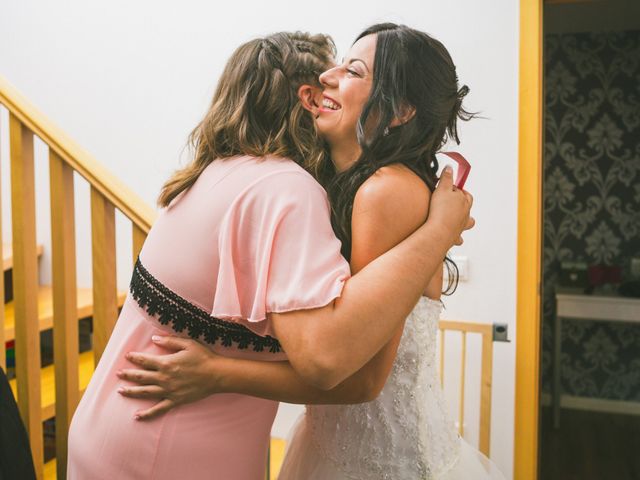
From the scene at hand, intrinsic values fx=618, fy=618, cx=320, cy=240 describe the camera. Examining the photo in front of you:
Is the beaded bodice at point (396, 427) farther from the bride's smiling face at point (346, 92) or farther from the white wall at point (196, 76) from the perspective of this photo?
the white wall at point (196, 76)

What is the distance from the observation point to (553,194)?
13.8 feet

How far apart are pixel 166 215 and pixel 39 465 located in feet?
3.82

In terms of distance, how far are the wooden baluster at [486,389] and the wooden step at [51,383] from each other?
1.44 meters

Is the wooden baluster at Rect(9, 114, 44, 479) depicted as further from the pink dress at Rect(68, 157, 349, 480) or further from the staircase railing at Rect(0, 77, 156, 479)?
the pink dress at Rect(68, 157, 349, 480)

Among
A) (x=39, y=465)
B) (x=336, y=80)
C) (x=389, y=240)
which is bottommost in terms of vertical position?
(x=39, y=465)

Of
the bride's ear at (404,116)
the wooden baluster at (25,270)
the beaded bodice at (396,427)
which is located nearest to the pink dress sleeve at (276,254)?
the bride's ear at (404,116)

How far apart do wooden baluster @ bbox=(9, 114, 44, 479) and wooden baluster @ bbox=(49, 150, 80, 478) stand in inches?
2.4

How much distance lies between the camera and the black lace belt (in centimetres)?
97

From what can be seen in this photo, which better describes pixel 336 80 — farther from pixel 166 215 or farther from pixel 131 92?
pixel 131 92

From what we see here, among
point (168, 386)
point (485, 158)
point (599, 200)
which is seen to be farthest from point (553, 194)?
point (168, 386)

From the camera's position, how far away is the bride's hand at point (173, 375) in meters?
0.95

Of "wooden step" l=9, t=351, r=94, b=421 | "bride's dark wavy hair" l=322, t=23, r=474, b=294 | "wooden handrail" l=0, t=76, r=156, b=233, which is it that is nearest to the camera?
"bride's dark wavy hair" l=322, t=23, r=474, b=294

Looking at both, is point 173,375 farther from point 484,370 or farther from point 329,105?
point 484,370

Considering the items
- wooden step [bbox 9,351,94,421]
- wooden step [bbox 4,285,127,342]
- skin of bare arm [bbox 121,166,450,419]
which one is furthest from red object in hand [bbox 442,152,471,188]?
wooden step [bbox 4,285,127,342]
